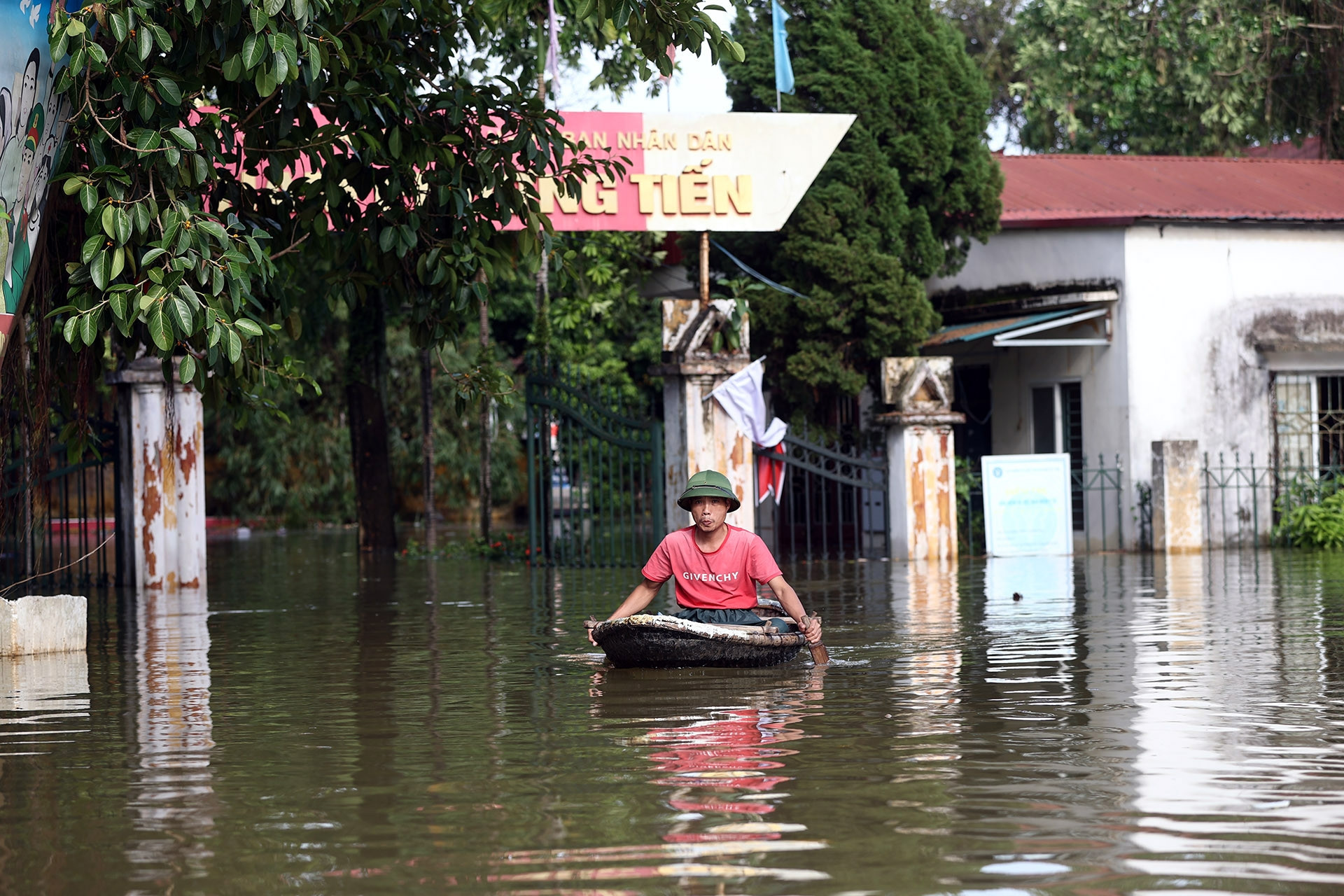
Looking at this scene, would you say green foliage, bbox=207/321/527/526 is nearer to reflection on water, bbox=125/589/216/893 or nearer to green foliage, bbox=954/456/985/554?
green foliage, bbox=954/456/985/554

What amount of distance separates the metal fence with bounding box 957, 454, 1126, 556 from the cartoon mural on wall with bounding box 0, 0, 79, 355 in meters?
14.5

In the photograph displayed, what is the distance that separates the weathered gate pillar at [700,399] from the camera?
20453 mm

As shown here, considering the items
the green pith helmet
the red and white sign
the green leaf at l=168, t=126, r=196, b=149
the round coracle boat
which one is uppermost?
the red and white sign

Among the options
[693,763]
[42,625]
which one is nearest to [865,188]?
[42,625]

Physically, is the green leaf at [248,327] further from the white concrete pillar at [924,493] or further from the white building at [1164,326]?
the white building at [1164,326]

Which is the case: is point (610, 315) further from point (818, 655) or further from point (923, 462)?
point (818, 655)

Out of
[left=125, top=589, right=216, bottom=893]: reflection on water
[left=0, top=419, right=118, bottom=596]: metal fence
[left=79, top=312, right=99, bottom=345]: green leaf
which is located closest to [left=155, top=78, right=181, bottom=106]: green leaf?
[left=79, top=312, right=99, bottom=345]: green leaf

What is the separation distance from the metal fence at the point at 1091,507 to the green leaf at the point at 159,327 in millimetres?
15012

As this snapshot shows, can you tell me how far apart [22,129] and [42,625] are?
11.5ft

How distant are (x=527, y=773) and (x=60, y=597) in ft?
22.0

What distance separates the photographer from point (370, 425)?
26750 millimetres

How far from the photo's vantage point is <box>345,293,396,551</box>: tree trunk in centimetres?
2464

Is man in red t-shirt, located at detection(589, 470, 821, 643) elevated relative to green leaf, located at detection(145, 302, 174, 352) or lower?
lower

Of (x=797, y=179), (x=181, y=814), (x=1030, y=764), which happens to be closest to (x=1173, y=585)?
(x=797, y=179)
